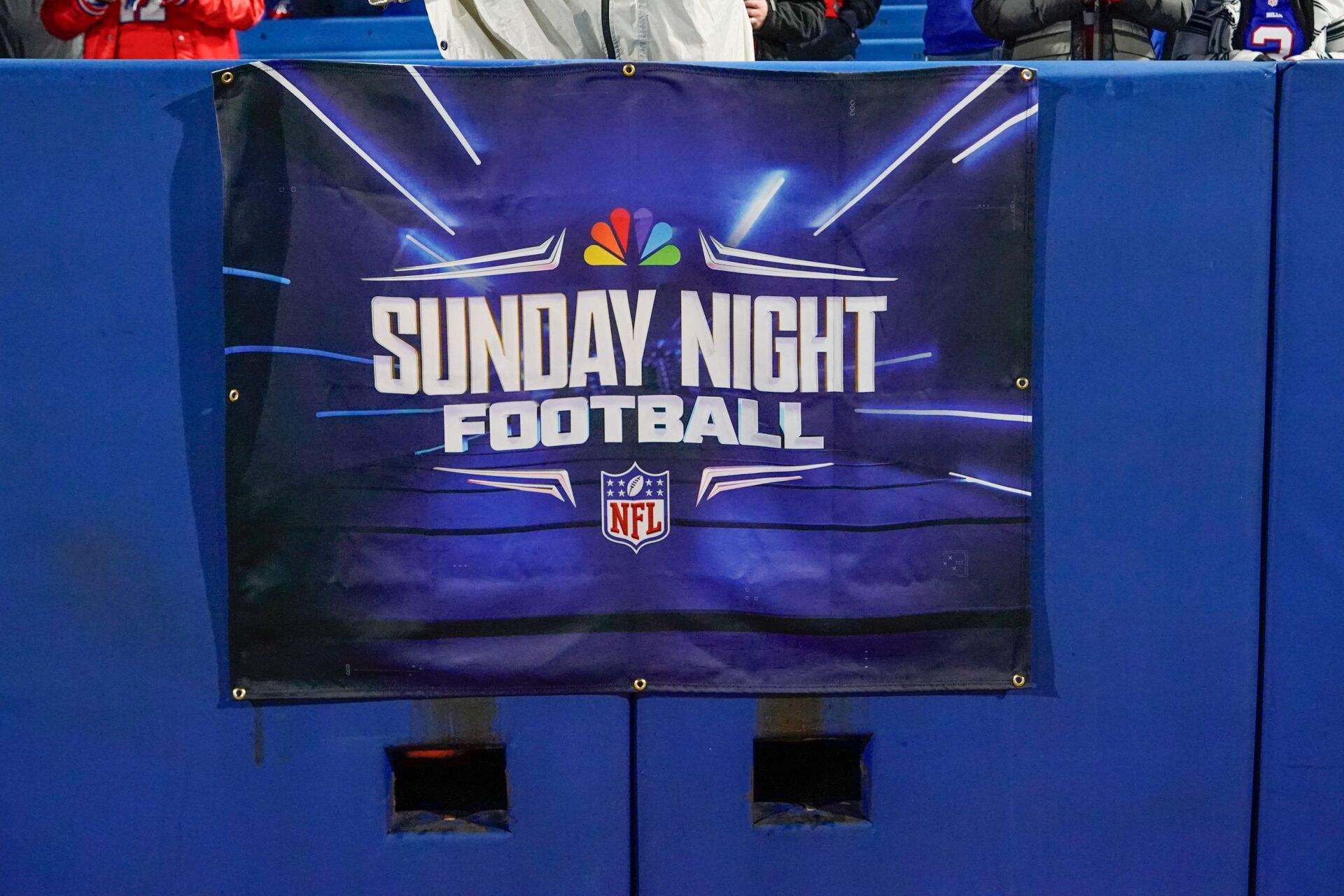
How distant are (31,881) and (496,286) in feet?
4.38

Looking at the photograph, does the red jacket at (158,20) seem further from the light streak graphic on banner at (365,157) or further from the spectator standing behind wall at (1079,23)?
the spectator standing behind wall at (1079,23)

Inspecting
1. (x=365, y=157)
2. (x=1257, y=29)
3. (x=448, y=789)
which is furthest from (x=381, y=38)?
(x=448, y=789)

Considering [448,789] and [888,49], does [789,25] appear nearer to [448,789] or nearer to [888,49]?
[888,49]

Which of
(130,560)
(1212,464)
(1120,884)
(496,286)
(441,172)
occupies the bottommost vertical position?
(1120,884)

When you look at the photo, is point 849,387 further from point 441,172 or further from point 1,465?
point 1,465

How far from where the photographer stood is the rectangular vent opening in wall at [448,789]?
2.06m

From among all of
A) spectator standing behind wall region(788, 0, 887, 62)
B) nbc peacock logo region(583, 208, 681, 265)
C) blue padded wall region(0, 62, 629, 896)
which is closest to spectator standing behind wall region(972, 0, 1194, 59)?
spectator standing behind wall region(788, 0, 887, 62)

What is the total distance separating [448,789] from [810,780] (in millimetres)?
677

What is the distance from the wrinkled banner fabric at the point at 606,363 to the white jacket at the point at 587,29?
19.0 inches

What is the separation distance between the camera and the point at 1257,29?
13.0ft

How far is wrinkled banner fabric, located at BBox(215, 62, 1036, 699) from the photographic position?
1.96 m

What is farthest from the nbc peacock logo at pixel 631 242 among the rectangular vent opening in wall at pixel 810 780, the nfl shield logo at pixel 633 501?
the rectangular vent opening in wall at pixel 810 780

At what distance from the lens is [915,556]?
2031 millimetres

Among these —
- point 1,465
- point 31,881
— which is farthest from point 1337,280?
point 31,881
